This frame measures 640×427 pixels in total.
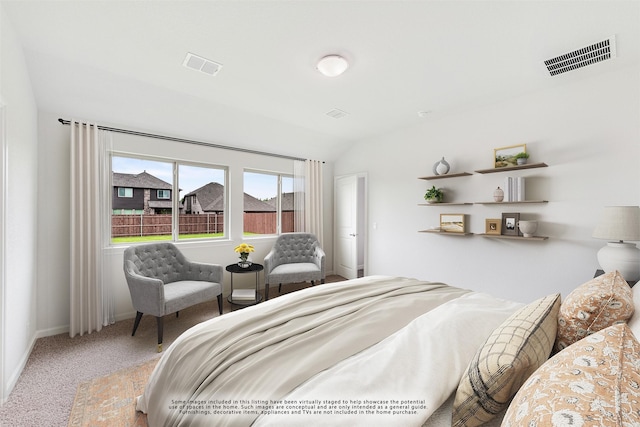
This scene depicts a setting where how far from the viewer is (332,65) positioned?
7.20ft

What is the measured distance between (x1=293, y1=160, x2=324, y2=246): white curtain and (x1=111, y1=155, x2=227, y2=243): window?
1.25m

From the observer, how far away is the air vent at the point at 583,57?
2033 millimetres

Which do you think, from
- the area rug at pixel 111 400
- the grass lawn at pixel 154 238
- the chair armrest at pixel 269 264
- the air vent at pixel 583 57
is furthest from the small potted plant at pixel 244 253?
the air vent at pixel 583 57

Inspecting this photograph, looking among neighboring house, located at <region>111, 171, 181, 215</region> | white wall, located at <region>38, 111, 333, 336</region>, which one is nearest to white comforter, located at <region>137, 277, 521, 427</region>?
white wall, located at <region>38, 111, 333, 336</region>

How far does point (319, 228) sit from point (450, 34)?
344cm

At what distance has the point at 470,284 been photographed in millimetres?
3318

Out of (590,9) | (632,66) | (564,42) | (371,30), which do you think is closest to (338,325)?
(371,30)

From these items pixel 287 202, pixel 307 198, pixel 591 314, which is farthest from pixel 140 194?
pixel 591 314

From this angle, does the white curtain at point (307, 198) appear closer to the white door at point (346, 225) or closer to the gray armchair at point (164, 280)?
the white door at point (346, 225)

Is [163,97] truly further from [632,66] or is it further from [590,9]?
[632,66]

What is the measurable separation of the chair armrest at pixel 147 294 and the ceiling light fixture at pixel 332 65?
244cm

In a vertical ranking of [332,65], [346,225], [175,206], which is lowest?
[346,225]

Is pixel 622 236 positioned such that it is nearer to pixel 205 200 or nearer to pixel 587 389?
pixel 587 389

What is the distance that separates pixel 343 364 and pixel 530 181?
2.98 meters
